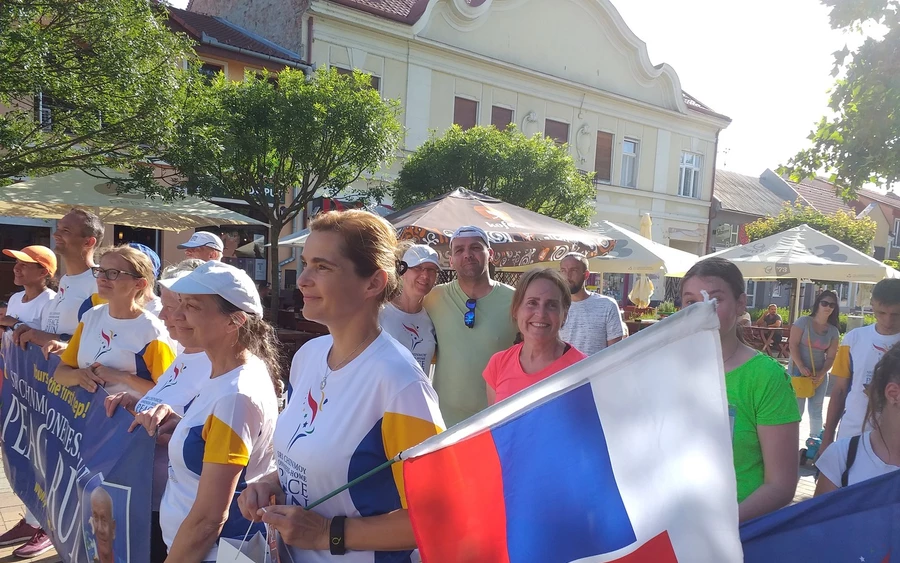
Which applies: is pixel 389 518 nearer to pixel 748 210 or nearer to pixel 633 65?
pixel 633 65

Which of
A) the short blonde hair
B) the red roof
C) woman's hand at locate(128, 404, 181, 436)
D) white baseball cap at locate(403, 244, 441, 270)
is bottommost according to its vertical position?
woman's hand at locate(128, 404, 181, 436)

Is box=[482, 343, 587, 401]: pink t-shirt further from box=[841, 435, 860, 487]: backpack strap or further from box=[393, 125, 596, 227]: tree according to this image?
box=[393, 125, 596, 227]: tree

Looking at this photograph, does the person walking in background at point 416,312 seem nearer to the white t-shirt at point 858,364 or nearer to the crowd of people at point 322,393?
the crowd of people at point 322,393

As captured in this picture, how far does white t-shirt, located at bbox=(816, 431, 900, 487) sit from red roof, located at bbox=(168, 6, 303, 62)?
51.0ft

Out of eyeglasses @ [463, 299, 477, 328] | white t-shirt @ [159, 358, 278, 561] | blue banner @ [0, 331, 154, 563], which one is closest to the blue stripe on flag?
white t-shirt @ [159, 358, 278, 561]

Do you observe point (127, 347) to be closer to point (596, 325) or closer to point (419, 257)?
point (419, 257)

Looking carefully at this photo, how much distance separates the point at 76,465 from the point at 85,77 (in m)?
5.60

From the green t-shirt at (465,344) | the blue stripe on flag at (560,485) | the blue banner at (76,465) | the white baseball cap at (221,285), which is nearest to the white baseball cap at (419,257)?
the green t-shirt at (465,344)

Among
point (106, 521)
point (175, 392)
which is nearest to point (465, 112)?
point (175, 392)

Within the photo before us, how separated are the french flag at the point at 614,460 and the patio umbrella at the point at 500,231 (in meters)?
4.90

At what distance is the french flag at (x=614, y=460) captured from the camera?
1222 mm

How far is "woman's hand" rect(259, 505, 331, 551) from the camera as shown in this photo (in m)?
1.63

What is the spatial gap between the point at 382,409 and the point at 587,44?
76.1ft

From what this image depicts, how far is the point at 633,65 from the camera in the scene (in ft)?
77.6
